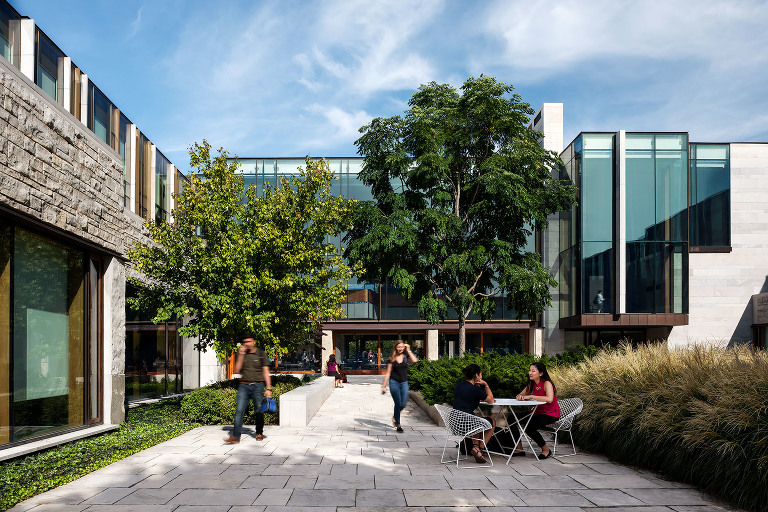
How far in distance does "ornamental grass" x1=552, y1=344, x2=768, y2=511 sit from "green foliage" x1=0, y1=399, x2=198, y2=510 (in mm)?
7095

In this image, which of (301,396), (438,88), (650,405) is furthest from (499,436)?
(438,88)

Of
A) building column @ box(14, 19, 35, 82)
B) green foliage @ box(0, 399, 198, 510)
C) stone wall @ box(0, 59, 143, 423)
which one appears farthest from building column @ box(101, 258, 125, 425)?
building column @ box(14, 19, 35, 82)

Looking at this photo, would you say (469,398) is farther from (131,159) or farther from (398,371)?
(131,159)

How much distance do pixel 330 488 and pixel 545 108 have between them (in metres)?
30.1

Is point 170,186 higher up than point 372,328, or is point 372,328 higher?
point 170,186

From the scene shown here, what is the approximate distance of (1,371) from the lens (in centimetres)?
845

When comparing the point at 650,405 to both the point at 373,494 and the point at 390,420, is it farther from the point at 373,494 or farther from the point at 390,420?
the point at 390,420

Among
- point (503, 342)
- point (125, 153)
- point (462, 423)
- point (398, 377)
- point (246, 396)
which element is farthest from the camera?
point (503, 342)

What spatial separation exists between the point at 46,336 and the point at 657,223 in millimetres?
25643

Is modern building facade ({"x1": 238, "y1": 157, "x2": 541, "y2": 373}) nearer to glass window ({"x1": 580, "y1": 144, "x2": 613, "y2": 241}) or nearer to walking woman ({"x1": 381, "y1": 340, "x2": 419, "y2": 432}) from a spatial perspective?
glass window ({"x1": 580, "y1": 144, "x2": 613, "y2": 241})

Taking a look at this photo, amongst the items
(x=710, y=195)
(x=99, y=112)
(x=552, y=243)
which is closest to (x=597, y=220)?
(x=552, y=243)

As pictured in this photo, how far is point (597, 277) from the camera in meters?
28.4

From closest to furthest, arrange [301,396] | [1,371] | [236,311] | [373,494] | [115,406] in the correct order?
[373,494] < [1,371] < [115,406] < [301,396] < [236,311]

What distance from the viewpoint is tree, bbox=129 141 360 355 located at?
1395cm
